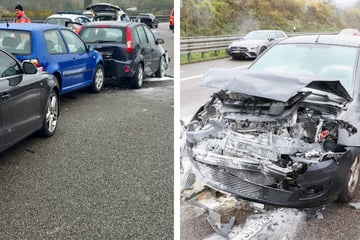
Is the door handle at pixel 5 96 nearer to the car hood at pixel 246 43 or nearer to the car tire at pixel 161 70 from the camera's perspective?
the car hood at pixel 246 43

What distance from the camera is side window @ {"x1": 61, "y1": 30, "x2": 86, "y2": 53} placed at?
19.1 ft

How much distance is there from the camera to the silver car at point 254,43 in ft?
8.08

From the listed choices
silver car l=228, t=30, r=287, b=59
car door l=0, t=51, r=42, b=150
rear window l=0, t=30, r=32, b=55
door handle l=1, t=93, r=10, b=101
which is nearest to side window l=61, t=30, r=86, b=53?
rear window l=0, t=30, r=32, b=55

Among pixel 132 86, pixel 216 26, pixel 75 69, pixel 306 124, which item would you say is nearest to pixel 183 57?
pixel 216 26

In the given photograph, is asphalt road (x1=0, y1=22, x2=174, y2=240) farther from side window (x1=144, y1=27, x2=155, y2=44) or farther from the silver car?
side window (x1=144, y1=27, x2=155, y2=44)

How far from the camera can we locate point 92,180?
336cm

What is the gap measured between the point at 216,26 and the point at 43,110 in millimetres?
2607

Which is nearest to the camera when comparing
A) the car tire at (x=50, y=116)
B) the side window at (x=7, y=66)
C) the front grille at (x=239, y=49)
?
the front grille at (x=239, y=49)

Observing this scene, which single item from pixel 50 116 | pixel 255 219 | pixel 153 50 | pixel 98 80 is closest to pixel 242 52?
pixel 255 219

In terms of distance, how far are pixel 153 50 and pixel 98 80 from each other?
1369mm

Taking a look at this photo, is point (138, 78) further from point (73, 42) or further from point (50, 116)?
point (50, 116)

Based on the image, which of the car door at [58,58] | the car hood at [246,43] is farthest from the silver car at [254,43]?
the car door at [58,58]

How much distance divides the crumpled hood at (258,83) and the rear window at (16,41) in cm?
336

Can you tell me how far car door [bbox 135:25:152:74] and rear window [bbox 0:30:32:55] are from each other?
2.35 metres
